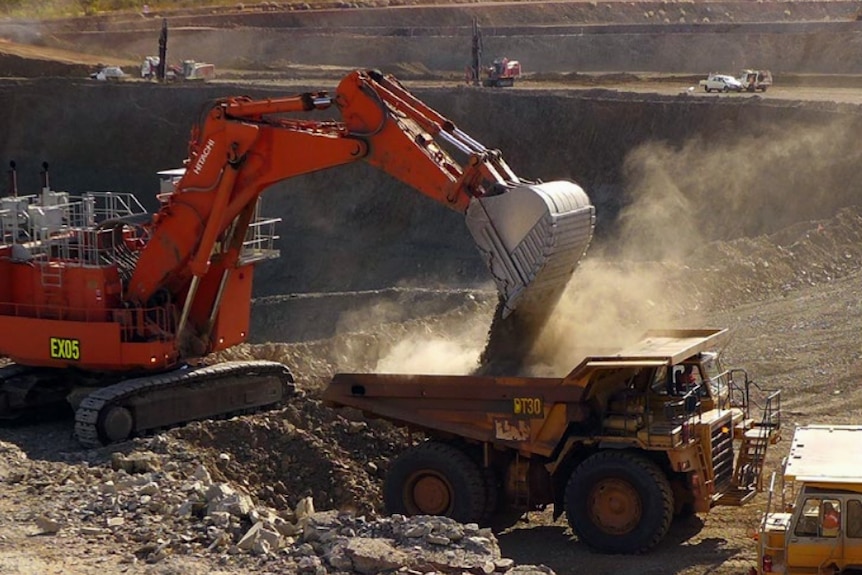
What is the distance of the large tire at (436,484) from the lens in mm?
16438

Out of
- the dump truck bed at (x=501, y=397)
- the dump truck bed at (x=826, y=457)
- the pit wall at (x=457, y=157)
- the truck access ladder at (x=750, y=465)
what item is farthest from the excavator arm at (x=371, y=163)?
the pit wall at (x=457, y=157)

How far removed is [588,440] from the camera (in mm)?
15961

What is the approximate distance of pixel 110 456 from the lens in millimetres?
18297

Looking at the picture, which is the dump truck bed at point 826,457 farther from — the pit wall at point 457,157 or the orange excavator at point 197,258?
the pit wall at point 457,157

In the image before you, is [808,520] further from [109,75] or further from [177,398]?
[109,75]

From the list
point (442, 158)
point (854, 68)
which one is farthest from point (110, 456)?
point (854, 68)

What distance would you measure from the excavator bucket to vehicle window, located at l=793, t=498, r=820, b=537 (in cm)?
506

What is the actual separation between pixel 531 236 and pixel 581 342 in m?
1.80

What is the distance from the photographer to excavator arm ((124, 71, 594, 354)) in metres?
17.1

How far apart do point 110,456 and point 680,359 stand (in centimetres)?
678

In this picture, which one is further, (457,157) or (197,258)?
(457,157)

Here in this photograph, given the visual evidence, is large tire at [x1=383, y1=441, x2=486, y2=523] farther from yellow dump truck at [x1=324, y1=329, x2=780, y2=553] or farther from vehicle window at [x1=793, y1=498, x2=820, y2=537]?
vehicle window at [x1=793, y1=498, x2=820, y2=537]

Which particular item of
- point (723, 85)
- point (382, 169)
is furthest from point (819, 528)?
point (723, 85)

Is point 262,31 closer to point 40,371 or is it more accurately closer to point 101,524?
point 40,371
